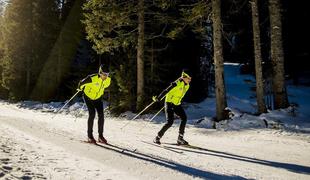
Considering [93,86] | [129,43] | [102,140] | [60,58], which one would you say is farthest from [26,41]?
[102,140]

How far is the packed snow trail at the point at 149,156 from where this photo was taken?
7.99 meters

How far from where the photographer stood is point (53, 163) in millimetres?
8531

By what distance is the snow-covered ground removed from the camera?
806 cm

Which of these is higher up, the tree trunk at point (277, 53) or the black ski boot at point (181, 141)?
the tree trunk at point (277, 53)

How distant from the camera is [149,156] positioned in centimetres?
987

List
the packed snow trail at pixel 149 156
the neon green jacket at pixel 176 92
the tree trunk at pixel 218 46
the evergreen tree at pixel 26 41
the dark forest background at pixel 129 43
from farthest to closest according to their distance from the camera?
the evergreen tree at pixel 26 41 < the dark forest background at pixel 129 43 < the tree trunk at pixel 218 46 < the neon green jacket at pixel 176 92 < the packed snow trail at pixel 149 156

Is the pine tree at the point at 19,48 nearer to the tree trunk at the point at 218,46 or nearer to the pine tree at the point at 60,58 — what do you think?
the pine tree at the point at 60,58

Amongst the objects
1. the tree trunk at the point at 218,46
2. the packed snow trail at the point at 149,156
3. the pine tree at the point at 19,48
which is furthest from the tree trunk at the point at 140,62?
the pine tree at the point at 19,48

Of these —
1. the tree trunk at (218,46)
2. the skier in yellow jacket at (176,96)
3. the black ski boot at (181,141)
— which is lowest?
the black ski boot at (181,141)

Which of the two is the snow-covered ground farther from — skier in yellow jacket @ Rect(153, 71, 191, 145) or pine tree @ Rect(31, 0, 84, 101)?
pine tree @ Rect(31, 0, 84, 101)

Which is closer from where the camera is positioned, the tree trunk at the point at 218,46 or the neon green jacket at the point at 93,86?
the neon green jacket at the point at 93,86

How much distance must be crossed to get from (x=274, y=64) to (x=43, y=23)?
977 inches

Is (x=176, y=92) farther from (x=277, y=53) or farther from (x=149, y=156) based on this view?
(x=277, y=53)

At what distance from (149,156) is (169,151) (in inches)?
38.3
